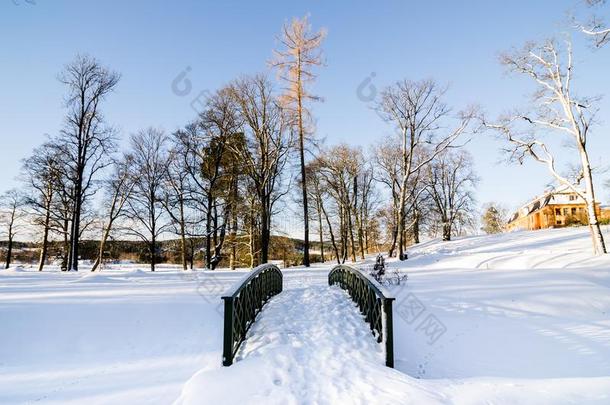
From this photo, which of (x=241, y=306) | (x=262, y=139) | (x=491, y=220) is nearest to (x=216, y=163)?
(x=262, y=139)

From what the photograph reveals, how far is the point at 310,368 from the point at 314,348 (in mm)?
677

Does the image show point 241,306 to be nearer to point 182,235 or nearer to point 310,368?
point 310,368

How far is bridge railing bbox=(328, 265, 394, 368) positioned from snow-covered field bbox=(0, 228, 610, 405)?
226 mm

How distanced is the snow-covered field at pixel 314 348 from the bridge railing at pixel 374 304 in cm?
23

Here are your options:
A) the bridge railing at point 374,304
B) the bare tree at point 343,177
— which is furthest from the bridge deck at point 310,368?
the bare tree at point 343,177

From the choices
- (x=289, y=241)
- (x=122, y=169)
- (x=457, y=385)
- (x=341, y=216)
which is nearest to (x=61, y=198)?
(x=122, y=169)

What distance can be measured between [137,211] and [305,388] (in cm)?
2223

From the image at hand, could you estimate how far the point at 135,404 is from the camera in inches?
138

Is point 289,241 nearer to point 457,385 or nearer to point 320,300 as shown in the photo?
point 320,300

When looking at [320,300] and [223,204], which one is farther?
[223,204]

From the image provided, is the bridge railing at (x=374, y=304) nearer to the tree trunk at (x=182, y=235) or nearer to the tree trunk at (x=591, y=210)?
the tree trunk at (x=591, y=210)

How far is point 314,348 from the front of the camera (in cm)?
495

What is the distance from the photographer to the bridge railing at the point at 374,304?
15.5ft

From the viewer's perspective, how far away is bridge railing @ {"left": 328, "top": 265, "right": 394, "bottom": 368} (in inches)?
185
